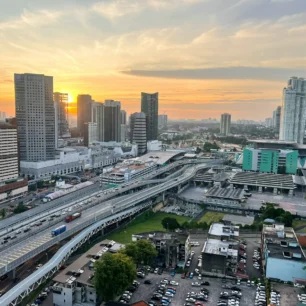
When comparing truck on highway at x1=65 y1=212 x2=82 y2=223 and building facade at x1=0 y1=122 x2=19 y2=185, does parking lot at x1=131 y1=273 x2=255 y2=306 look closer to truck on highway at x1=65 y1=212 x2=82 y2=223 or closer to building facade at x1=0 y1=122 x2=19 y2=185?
truck on highway at x1=65 y1=212 x2=82 y2=223

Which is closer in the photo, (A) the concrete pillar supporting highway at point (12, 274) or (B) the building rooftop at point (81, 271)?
(B) the building rooftop at point (81, 271)

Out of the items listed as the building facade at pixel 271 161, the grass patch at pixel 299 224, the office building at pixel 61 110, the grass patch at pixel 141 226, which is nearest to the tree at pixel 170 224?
the grass patch at pixel 141 226

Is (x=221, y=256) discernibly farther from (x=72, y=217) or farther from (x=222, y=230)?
(x=72, y=217)

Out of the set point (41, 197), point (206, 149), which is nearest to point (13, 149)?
point (41, 197)

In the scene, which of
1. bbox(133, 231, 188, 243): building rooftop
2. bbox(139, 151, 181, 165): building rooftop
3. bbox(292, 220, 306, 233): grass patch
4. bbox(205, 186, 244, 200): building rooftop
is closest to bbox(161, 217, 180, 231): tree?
bbox(133, 231, 188, 243): building rooftop

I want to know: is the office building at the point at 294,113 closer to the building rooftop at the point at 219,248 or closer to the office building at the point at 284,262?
the office building at the point at 284,262

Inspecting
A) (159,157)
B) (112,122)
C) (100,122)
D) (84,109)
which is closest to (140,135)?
(112,122)
